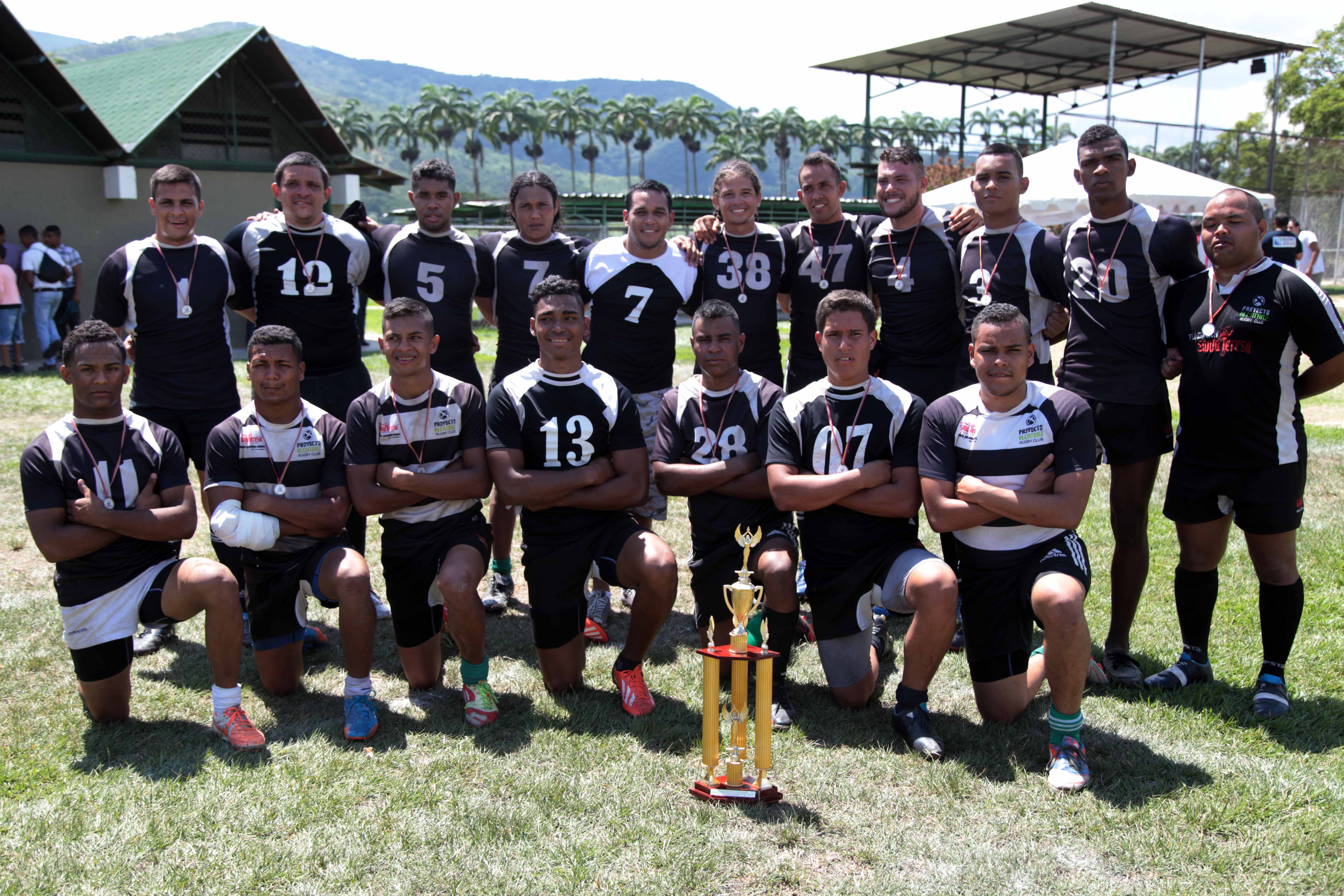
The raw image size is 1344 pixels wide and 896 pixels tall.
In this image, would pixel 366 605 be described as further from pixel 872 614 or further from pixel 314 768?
pixel 872 614

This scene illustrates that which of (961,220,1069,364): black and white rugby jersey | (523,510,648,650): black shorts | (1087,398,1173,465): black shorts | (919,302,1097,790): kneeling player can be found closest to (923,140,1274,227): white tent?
(961,220,1069,364): black and white rugby jersey

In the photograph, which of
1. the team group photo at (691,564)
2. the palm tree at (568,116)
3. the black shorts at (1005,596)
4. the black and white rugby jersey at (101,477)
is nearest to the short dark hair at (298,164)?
the team group photo at (691,564)

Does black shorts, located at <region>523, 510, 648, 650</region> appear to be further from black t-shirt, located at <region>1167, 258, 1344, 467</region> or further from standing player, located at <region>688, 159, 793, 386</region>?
black t-shirt, located at <region>1167, 258, 1344, 467</region>

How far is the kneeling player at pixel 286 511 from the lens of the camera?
14.0ft

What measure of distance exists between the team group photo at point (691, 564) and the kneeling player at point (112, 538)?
2 centimetres

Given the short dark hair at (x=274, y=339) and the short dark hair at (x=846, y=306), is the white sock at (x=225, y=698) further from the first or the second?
the short dark hair at (x=846, y=306)

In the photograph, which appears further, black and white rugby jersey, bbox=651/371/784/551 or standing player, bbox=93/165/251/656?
standing player, bbox=93/165/251/656

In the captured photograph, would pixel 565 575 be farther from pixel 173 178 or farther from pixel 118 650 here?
pixel 173 178

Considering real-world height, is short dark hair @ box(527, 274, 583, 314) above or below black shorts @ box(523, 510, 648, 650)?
above

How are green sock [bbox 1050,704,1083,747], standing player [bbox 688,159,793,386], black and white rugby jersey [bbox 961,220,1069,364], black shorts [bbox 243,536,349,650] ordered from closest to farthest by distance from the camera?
green sock [bbox 1050,704,1083,747], black shorts [bbox 243,536,349,650], black and white rugby jersey [bbox 961,220,1069,364], standing player [bbox 688,159,793,386]

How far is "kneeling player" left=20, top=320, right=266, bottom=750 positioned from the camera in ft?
13.4

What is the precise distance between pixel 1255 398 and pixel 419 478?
12.2ft

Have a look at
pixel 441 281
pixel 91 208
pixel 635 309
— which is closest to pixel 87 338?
pixel 441 281

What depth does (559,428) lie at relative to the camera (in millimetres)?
4594
